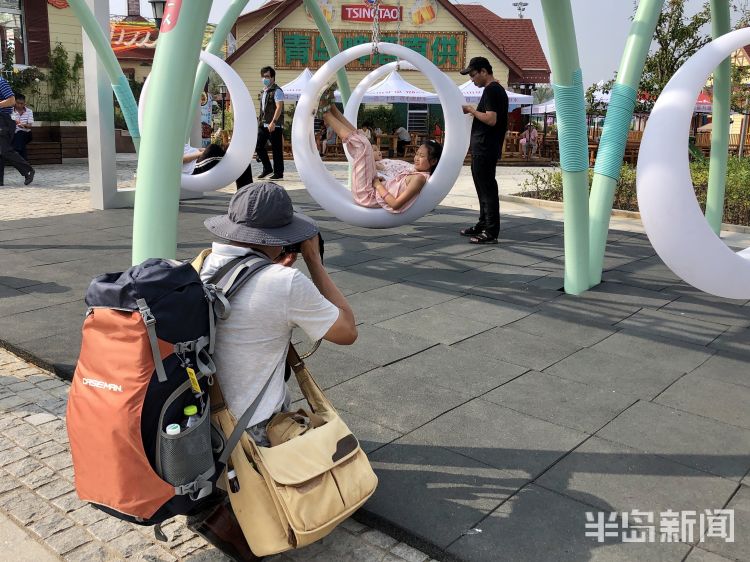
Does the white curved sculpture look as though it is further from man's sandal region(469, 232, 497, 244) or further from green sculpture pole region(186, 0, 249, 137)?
green sculpture pole region(186, 0, 249, 137)

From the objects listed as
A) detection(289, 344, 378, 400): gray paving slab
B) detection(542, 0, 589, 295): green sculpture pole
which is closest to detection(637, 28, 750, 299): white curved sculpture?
detection(289, 344, 378, 400): gray paving slab

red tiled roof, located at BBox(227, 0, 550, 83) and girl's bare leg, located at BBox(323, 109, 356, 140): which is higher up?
red tiled roof, located at BBox(227, 0, 550, 83)

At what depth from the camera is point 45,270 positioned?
252 inches

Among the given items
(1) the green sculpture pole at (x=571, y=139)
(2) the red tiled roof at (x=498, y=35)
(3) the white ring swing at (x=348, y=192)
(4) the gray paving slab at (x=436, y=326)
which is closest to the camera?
(4) the gray paving slab at (x=436, y=326)

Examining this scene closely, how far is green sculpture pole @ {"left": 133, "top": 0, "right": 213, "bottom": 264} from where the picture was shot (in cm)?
357

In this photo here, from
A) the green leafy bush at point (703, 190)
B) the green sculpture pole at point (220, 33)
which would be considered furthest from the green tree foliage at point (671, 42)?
the green sculpture pole at point (220, 33)

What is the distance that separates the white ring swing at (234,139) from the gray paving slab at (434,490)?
15.7 feet

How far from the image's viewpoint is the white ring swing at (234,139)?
24.1 feet

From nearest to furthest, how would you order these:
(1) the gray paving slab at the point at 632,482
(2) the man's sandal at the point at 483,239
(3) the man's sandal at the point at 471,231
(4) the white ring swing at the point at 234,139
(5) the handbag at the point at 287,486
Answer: (5) the handbag at the point at 287,486, (1) the gray paving slab at the point at 632,482, (4) the white ring swing at the point at 234,139, (2) the man's sandal at the point at 483,239, (3) the man's sandal at the point at 471,231

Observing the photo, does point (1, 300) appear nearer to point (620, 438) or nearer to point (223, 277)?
point (223, 277)

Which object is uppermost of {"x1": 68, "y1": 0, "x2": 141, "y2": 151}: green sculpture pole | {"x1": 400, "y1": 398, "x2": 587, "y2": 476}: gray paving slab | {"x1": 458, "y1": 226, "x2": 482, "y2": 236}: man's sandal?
{"x1": 68, "y1": 0, "x2": 141, "y2": 151}: green sculpture pole

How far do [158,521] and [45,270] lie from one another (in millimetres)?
4755

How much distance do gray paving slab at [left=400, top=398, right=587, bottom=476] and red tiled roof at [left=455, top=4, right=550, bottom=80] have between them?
24417mm

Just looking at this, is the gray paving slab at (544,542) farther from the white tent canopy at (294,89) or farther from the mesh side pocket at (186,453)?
the white tent canopy at (294,89)
